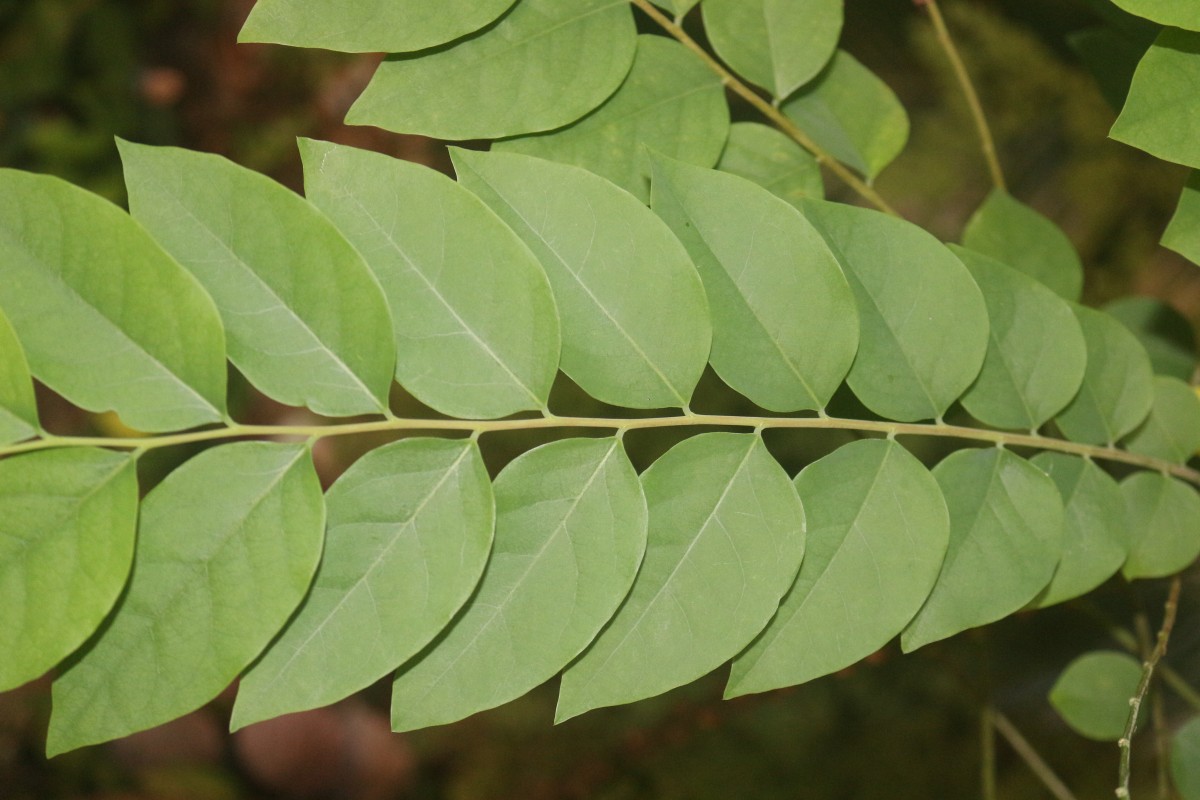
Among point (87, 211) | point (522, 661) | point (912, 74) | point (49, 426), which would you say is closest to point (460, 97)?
point (87, 211)

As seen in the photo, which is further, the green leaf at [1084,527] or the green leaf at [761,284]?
the green leaf at [1084,527]

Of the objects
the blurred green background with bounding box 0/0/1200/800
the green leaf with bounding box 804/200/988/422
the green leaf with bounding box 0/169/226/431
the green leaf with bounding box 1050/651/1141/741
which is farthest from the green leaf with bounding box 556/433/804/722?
the blurred green background with bounding box 0/0/1200/800

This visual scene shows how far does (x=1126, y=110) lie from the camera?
0.69 metres

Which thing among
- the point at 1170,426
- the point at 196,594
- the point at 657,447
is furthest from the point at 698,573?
the point at 657,447

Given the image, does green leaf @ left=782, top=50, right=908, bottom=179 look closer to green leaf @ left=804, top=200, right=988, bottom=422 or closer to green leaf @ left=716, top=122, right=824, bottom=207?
green leaf @ left=716, top=122, right=824, bottom=207

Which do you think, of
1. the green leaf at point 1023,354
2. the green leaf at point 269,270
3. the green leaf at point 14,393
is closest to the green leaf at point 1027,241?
the green leaf at point 1023,354

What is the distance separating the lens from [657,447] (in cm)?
Result: 210

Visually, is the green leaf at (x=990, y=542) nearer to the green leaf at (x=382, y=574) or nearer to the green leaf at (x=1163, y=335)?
the green leaf at (x=382, y=574)

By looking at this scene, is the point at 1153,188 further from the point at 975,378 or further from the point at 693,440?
the point at 693,440

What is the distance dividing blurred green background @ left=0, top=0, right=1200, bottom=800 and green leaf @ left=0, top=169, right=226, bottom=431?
1333mm

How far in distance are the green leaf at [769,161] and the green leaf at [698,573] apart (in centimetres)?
30

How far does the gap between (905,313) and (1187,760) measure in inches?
28.6

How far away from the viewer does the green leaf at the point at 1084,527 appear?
837mm

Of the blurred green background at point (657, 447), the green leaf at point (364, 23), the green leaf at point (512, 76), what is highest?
the green leaf at point (364, 23)
